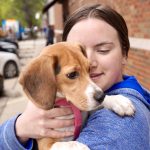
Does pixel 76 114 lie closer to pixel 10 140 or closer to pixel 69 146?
pixel 69 146

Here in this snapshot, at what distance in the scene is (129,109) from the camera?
2.17 meters

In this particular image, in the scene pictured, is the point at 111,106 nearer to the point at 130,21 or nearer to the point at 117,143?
the point at 117,143

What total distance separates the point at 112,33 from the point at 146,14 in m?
4.89

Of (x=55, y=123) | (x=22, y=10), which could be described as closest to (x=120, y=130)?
(x=55, y=123)

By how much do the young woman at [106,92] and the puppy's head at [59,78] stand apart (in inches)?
3.6

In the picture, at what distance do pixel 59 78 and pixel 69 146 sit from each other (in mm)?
481

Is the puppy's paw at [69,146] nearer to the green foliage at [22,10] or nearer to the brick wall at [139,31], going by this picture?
the brick wall at [139,31]

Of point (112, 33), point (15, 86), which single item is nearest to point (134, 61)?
point (112, 33)

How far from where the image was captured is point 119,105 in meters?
2.28

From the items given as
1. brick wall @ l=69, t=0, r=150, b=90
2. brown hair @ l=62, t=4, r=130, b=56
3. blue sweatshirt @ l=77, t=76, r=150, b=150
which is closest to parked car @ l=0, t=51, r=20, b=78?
brick wall @ l=69, t=0, r=150, b=90

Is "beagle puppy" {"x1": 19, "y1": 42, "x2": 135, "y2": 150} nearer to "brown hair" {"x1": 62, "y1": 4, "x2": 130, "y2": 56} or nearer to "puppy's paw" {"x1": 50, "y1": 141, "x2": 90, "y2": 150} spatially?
"puppy's paw" {"x1": 50, "y1": 141, "x2": 90, "y2": 150}

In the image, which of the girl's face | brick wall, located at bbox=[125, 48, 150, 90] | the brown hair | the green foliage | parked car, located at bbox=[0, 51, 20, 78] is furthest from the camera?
the green foliage

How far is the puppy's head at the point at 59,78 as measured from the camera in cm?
238

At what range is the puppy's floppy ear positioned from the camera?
2.37 metres
